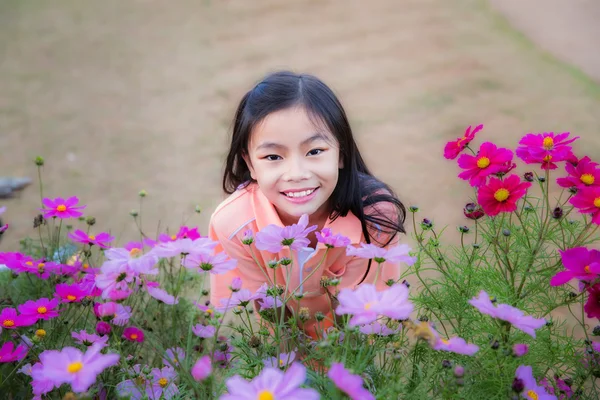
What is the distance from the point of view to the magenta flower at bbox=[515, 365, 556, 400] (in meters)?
0.66

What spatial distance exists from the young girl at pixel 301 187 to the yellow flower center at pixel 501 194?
0.82ft

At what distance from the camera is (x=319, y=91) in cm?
106

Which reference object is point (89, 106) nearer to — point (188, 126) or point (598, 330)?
point (188, 126)

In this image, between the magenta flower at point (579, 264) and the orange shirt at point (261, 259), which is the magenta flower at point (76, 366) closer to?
the magenta flower at point (579, 264)

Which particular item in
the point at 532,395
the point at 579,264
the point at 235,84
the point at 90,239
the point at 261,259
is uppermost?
the point at 579,264

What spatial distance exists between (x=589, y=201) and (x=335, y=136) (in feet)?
1.39

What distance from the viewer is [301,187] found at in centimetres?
98

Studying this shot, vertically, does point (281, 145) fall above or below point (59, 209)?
above

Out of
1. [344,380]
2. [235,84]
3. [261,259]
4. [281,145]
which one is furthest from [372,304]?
[235,84]

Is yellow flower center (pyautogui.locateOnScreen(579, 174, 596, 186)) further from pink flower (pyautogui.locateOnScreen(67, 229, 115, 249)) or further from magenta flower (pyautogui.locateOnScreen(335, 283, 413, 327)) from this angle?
pink flower (pyautogui.locateOnScreen(67, 229, 115, 249))

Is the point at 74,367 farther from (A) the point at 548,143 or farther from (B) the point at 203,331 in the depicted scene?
(A) the point at 548,143

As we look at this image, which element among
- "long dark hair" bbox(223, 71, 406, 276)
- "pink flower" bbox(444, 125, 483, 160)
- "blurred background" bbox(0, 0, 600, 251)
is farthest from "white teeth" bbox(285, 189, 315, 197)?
"blurred background" bbox(0, 0, 600, 251)

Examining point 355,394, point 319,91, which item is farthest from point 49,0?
A: point 355,394

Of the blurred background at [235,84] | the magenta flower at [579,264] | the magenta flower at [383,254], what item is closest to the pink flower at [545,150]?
the magenta flower at [579,264]
